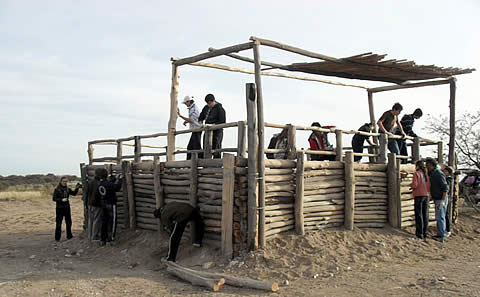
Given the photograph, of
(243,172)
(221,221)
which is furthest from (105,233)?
(243,172)

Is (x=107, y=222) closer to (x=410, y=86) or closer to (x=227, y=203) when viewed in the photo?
(x=227, y=203)

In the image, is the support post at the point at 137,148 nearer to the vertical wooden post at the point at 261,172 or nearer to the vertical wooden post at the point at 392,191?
the vertical wooden post at the point at 261,172

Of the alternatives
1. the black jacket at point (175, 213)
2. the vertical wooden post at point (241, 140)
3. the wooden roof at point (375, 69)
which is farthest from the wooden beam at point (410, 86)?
the black jacket at point (175, 213)

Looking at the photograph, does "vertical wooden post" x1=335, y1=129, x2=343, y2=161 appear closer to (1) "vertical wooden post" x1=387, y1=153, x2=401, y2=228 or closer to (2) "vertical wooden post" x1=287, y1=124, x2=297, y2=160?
(2) "vertical wooden post" x1=287, y1=124, x2=297, y2=160

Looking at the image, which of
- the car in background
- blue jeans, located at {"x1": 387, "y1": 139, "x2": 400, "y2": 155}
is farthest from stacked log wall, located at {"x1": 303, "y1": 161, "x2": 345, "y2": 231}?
the car in background

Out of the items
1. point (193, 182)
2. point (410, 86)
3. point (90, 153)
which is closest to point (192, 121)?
point (193, 182)

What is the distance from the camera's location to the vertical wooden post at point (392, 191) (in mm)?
11180

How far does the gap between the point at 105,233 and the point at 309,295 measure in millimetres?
6523

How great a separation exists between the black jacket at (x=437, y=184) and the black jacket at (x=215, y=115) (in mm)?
5034

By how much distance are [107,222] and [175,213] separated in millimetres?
3557

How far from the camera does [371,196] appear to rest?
10977mm

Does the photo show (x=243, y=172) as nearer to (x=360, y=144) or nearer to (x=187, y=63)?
(x=187, y=63)

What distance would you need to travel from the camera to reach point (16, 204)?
82.7 feet

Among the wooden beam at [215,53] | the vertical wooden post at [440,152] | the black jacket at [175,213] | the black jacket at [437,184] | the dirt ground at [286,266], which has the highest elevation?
the wooden beam at [215,53]
